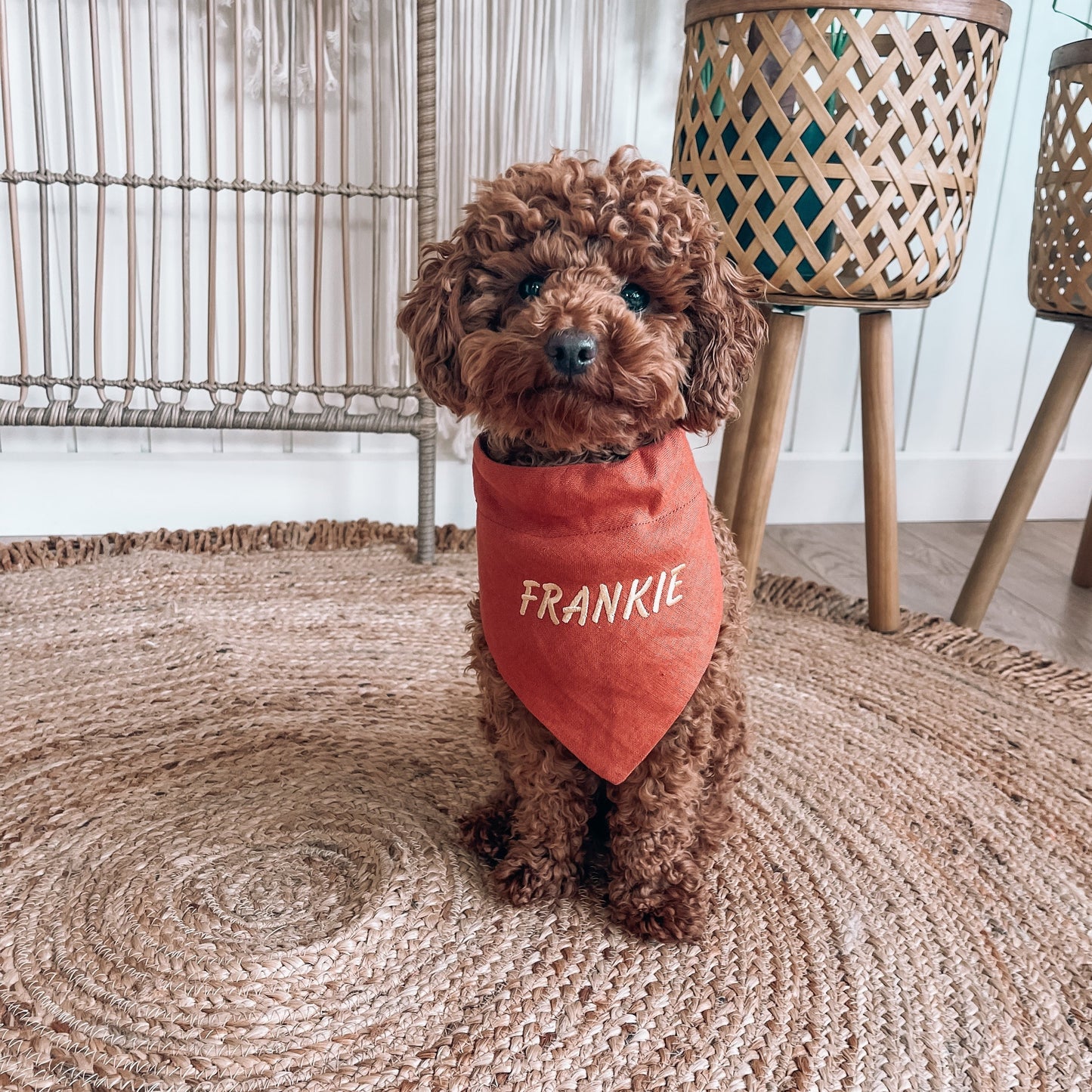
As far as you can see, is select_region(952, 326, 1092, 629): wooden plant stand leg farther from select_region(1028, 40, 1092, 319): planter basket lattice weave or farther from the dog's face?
the dog's face

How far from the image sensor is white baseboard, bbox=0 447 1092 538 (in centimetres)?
200

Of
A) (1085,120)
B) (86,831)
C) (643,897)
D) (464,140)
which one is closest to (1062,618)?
(1085,120)

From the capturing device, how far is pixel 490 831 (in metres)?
1.16

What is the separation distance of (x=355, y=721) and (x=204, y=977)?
19.0 inches

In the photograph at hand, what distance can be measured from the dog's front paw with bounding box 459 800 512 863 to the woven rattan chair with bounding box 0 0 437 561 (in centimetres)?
81

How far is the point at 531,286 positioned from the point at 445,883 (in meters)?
0.62

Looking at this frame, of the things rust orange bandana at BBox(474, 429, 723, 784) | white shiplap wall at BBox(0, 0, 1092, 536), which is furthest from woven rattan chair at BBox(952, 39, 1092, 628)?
rust orange bandana at BBox(474, 429, 723, 784)

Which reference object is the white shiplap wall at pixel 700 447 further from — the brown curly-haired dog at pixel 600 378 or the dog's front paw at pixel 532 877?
the dog's front paw at pixel 532 877

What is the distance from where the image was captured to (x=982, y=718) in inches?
58.0

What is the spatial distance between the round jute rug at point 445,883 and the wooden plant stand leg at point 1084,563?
49 centimetres

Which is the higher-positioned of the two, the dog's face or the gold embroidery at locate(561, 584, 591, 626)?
the dog's face

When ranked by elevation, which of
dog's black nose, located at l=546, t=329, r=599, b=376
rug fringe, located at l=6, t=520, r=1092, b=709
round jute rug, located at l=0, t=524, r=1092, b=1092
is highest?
dog's black nose, located at l=546, t=329, r=599, b=376

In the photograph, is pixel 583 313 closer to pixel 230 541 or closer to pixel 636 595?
pixel 636 595

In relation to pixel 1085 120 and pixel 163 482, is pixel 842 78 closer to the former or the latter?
pixel 1085 120
